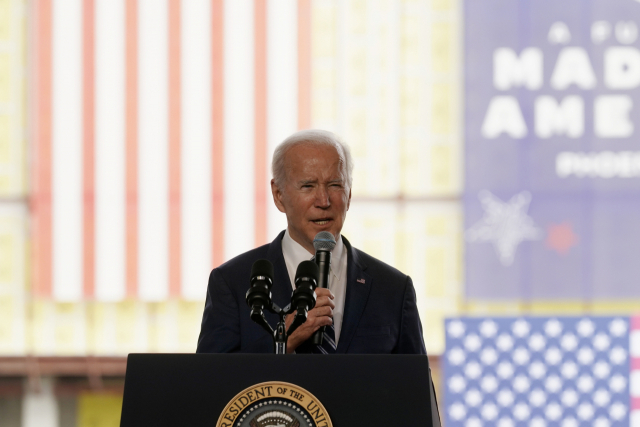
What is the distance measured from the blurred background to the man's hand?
3.53 meters

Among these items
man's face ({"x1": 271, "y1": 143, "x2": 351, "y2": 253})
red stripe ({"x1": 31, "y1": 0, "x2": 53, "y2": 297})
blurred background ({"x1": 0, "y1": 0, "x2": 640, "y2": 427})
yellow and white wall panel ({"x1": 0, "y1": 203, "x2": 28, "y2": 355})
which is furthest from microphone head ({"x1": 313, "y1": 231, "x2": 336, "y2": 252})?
yellow and white wall panel ({"x1": 0, "y1": 203, "x2": 28, "y2": 355})

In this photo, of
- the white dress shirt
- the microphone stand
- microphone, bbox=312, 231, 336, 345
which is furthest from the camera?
the white dress shirt

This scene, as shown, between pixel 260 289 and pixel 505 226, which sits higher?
pixel 505 226

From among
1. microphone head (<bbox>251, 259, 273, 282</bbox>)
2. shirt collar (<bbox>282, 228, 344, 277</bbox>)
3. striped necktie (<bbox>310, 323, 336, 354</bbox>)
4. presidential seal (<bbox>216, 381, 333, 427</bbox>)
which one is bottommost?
presidential seal (<bbox>216, 381, 333, 427</bbox>)

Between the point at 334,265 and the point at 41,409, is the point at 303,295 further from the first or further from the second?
the point at 41,409

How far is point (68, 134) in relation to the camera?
5.05 meters

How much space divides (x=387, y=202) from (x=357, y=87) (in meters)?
0.82

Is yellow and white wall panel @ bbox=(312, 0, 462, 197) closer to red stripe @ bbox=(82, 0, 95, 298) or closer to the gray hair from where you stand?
red stripe @ bbox=(82, 0, 95, 298)

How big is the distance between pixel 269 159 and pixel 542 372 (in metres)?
2.30

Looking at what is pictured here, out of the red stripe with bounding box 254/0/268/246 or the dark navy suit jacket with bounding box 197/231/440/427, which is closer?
the dark navy suit jacket with bounding box 197/231/440/427

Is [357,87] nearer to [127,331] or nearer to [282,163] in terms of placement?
[127,331]

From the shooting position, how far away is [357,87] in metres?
5.07

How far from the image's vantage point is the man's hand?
1.42 meters

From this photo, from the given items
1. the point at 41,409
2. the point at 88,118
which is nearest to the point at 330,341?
the point at 88,118
